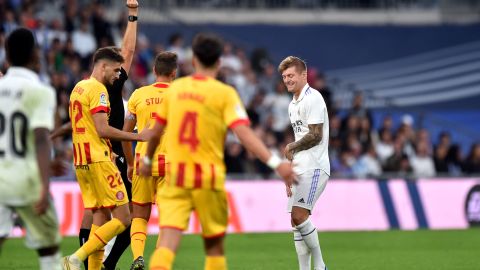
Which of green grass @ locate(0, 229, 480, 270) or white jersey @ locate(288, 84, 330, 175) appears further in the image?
green grass @ locate(0, 229, 480, 270)

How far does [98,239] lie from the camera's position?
1087cm

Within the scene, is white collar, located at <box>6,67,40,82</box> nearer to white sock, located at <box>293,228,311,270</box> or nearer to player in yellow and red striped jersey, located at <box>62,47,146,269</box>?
player in yellow and red striped jersey, located at <box>62,47,146,269</box>

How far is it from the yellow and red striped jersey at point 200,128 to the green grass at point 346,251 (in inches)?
188

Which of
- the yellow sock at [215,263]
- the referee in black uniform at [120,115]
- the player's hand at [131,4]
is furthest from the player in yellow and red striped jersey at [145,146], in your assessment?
the yellow sock at [215,263]

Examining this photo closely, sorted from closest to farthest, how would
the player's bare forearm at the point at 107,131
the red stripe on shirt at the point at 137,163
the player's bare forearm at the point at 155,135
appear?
1. the player's bare forearm at the point at 155,135
2. the player's bare forearm at the point at 107,131
3. the red stripe on shirt at the point at 137,163

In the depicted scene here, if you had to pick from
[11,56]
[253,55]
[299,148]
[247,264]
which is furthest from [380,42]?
[11,56]

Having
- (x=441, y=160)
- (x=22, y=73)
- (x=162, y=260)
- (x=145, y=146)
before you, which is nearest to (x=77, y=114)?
(x=145, y=146)

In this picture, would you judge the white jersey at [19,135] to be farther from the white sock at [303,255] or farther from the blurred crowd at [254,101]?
the blurred crowd at [254,101]

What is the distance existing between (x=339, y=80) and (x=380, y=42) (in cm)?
202

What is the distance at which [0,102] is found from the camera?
8.23m

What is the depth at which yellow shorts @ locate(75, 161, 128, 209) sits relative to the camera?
439 inches

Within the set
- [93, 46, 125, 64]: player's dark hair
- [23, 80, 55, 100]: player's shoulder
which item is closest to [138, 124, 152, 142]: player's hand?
[93, 46, 125, 64]: player's dark hair

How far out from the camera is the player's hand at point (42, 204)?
26.6 feet

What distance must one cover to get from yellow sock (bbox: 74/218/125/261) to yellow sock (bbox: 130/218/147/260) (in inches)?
34.1
